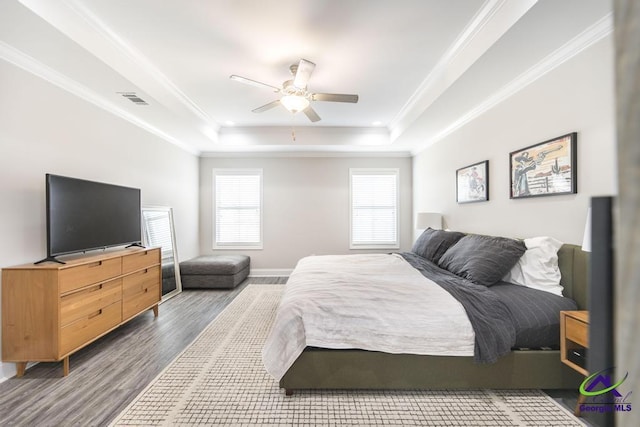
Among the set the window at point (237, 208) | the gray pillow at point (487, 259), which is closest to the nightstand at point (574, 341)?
the gray pillow at point (487, 259)

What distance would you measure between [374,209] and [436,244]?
233 cm

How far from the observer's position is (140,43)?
2.61 metres

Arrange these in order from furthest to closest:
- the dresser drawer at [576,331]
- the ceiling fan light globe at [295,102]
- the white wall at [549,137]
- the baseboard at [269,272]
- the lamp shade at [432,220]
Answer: the baseboard at [269,272] < the lamp shade at [432,220] < the ceiling fan light globe at [295,102] < the white wall at [549,137] < the dresser drawer at [576,331]

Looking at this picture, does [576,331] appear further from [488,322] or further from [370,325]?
[370,325]

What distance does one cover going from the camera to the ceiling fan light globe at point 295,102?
289cm

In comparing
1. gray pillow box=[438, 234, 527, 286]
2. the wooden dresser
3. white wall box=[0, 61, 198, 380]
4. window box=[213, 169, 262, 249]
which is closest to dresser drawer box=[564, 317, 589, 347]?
gray pillow box=[438, 234, 527, 286]

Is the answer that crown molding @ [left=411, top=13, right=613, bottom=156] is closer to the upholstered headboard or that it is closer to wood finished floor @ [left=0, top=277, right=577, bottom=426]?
the upholstered headboard

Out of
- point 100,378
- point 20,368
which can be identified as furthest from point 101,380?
point 20,368

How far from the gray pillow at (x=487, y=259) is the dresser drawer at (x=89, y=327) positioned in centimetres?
333

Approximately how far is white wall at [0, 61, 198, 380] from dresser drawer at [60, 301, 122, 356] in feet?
1.53

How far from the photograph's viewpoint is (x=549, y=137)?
2510mm

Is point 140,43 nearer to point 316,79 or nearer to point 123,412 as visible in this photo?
point 316,79

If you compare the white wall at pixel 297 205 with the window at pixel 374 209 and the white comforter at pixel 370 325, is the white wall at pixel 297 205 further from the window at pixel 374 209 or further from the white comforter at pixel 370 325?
the white comforter at pixel 370 325

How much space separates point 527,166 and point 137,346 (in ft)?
13.3
